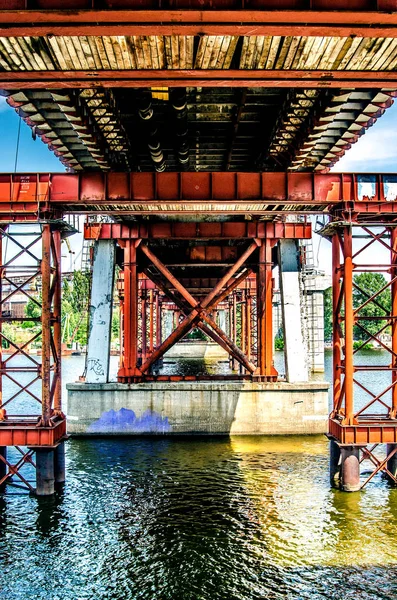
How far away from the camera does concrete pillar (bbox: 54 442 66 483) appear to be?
14980 millimetres

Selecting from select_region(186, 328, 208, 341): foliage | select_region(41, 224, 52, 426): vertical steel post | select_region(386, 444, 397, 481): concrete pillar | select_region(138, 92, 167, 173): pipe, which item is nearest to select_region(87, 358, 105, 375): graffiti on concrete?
select_region(41, 224, 52, 426): vertical steel post

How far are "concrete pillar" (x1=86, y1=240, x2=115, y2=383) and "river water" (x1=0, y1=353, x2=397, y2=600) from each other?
527cm

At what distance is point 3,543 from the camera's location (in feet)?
38.3

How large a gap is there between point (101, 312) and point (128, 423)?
14.9 feet

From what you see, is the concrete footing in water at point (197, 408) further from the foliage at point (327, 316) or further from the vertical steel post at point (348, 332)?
the foliage at point (327, 316)

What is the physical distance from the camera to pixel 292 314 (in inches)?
920

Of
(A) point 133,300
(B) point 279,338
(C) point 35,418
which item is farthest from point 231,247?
(B) point 279,338

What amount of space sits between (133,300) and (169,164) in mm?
5511

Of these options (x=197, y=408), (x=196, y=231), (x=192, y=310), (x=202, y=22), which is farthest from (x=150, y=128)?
(x=197, y=408)

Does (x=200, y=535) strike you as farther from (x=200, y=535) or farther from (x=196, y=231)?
(x=196, y=231)

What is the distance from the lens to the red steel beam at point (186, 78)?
7.82 meters

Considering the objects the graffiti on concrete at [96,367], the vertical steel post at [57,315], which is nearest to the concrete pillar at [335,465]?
the vertical steel post at [57,315]

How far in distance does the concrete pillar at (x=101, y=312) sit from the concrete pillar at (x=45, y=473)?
8337 millimetres

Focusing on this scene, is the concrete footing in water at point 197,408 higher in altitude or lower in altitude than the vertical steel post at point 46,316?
lower
